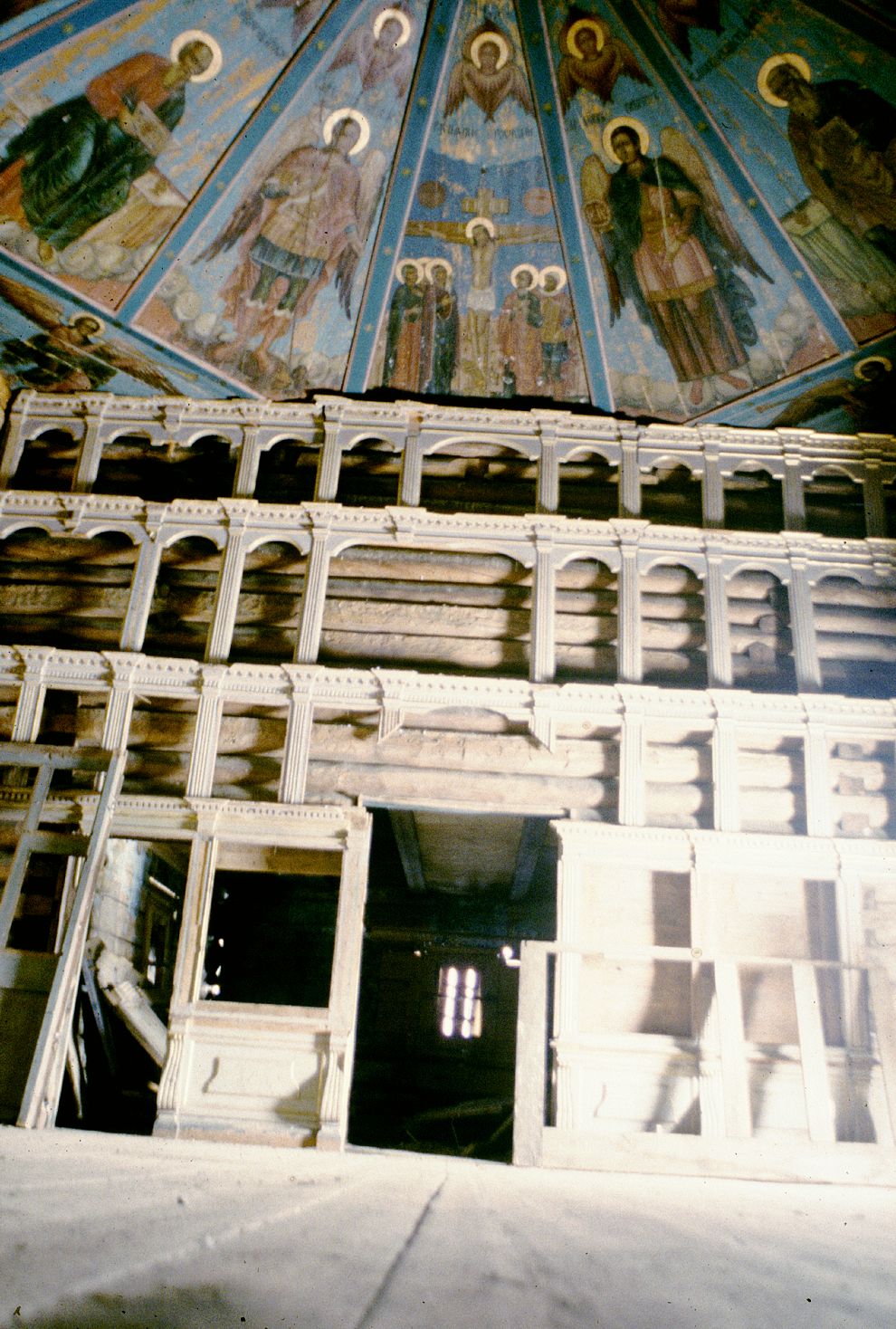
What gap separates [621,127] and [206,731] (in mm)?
7552

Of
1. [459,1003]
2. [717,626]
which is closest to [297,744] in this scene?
[717,626]

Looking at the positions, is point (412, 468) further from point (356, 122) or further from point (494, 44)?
point (494, 44)

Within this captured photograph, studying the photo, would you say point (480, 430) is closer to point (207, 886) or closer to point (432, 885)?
point (207, 886)

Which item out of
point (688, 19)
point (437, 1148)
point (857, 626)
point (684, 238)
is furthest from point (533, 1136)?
point (688, 19)

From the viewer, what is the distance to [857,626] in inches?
350

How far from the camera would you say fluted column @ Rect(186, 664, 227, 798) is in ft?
26.8

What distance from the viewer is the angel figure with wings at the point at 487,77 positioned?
895cm

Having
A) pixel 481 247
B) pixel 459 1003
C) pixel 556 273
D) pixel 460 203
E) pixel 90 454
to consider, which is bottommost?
pixel 459 1003

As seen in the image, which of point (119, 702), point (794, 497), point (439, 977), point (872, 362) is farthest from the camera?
point (439, 977)

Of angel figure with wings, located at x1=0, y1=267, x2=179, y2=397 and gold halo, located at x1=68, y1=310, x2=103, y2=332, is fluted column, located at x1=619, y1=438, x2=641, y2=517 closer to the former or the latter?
angel figure with wings, located at x1=0, y1=267, x2=179, y2=397

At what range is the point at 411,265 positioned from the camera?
381 inches

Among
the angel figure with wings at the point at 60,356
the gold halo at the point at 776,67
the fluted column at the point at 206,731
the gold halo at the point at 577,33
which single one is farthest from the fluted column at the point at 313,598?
the gold halo at the point at 776,67

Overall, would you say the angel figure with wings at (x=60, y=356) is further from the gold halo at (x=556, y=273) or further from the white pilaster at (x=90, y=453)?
the gold halo at (x=556, y=273)

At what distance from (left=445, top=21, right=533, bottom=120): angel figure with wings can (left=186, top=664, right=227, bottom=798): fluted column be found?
649cm
